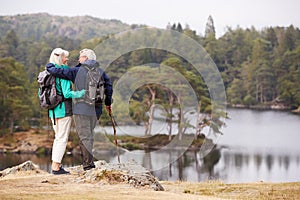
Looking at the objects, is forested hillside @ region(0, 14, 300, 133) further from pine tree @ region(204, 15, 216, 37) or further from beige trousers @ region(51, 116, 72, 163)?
beige trousers @ region(51, 116, 72, 163)

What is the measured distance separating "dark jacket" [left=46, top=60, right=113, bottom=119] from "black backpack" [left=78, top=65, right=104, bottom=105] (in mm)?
49

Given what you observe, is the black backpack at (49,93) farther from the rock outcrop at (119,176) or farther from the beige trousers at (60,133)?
the rock outcrop at (119,176)

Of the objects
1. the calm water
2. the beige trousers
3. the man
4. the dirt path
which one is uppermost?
the man

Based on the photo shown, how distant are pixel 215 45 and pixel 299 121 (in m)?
31.7

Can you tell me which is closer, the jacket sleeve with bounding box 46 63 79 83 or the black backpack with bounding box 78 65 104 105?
the jacket sleeve with bounding box 46 63 79 83

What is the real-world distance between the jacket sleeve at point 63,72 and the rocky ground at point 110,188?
132 centimetres

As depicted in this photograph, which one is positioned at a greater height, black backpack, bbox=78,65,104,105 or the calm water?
black backpack, bbox=78,65,104,105

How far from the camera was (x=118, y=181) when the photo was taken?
6930 mm

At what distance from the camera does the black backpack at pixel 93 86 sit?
692cm

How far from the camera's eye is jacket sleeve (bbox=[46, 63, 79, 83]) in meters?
6.81

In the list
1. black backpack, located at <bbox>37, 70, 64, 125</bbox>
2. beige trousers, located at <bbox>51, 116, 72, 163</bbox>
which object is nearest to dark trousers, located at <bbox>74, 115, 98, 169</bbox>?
beige trousers, located at <bbox>51, 116, 72, 163</bbox>

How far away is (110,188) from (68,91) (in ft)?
4.56

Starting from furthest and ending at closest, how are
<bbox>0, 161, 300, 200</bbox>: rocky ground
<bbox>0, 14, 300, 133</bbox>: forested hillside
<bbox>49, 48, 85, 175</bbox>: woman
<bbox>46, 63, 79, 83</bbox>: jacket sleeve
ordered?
<bbox>0, 14, 300, 133</bbox>: forested hillside
<bbox>49, 48, 85, 175</bbox>: woman
<bbox>46, 63, 79, 83</bbox>: jacket sleeve
<bbox>0, 161, 300, 200</bbox>: rocky ground

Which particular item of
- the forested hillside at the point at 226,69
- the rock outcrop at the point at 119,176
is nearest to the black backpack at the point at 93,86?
the rock outcrop at the point at 119,176
